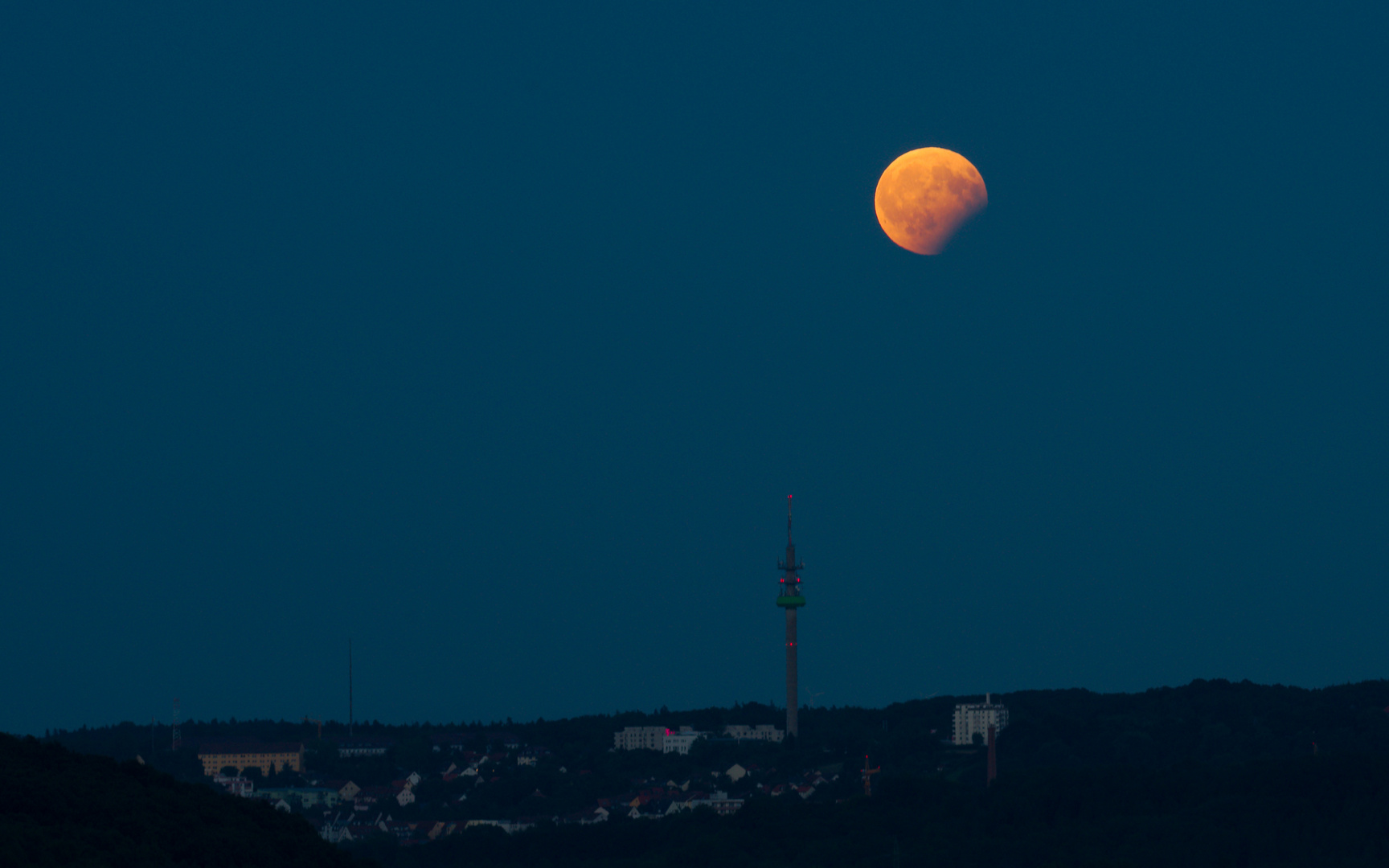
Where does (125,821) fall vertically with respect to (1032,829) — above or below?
above

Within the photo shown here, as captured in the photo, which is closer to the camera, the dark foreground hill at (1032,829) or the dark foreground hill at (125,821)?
the dark foreground hill at (125,821)

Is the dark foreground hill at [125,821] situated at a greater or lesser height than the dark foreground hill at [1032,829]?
greater

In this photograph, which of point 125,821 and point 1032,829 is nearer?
point 125,821

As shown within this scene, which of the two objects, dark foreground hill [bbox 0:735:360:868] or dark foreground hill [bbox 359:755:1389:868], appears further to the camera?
dark foreground hill [bbox 359:755:1389:868]

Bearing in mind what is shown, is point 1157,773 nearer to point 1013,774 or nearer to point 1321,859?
point 1013,774

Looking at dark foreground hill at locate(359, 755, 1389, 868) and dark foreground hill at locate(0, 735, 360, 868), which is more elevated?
dark foreground hill at locate(0, 735, 360, 868)
